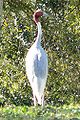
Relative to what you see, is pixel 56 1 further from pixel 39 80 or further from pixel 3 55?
pixel 39 80

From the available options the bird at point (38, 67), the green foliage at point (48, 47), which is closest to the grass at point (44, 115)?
the bird at point (38, 67)

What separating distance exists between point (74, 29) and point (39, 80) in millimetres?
3471

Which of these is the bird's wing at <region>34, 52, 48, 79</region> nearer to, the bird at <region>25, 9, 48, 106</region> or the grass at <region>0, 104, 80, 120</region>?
the bird at <region>25, 9, 48, 106</region>

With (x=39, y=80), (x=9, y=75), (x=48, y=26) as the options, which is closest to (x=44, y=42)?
(x=48, y=26)

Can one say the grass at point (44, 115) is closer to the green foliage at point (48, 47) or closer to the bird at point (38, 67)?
the bird at point (38, 67)

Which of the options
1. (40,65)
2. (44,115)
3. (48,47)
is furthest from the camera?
(48,47)

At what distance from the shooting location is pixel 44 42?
10.1 m

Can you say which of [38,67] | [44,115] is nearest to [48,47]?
[38,67]

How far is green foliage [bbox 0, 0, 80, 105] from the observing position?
9703 millimetres

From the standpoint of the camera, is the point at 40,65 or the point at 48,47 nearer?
the point at 40,65

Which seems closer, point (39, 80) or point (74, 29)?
point (39, 80)

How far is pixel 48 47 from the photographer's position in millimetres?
10141

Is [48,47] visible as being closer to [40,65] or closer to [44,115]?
[40,65]

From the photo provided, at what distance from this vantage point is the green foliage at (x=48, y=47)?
970 cm
